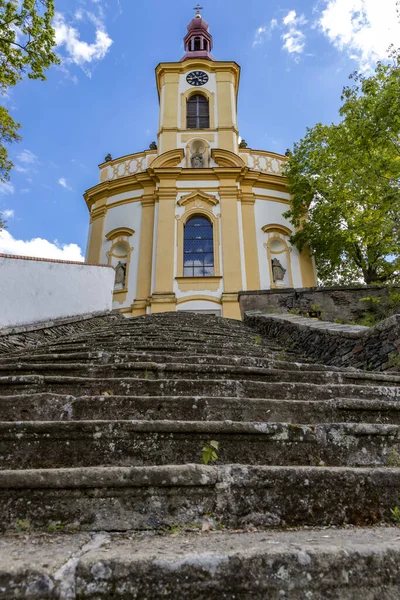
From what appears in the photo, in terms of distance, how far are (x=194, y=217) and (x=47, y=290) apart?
9423 mm

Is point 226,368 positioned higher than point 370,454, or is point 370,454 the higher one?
point 226,368

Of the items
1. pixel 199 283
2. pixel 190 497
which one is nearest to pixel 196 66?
pixel 199 283

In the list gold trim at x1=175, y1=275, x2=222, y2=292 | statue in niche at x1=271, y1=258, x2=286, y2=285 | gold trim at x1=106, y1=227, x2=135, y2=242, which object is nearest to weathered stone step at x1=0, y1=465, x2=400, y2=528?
gold trim at x1=175, y1=275, x2=222, y2=292

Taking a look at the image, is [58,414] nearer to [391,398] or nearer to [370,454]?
[370,454]

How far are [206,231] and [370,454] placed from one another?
13.8 m

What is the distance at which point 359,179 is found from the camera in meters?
9.43

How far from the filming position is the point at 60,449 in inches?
74.9

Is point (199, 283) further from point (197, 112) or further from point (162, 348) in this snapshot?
point (162, 348)

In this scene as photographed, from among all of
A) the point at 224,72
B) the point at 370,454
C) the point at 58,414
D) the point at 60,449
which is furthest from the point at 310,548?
the point at 224,72

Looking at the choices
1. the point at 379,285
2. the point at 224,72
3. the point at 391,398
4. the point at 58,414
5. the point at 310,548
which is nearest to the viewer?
the point at 310,548

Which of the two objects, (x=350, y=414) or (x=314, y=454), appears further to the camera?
(x=350, y=414)

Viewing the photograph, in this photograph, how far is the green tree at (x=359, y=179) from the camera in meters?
8.51

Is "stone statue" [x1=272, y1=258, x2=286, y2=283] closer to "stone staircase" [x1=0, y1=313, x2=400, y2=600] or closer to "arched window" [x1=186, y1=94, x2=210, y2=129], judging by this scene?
"arched window" [x1=186, y1=94, x2=210, y2=129]

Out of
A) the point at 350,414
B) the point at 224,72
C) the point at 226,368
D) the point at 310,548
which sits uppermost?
the point at 224,72
